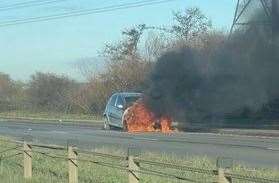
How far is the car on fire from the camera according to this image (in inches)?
1192

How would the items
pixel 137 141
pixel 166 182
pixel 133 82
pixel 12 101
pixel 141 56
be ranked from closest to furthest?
pixel 166 182, pixel 137 141, pixel 133 82, pixel 141 56, pixel 12 101

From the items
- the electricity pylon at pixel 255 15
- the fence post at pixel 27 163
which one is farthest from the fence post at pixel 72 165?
the electricity pylon at pixel 255 15

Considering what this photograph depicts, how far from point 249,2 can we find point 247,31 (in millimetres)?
2179

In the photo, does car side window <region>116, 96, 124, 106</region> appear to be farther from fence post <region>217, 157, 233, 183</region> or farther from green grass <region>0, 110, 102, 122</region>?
fence post <region>217, 157, 233, 183</region>

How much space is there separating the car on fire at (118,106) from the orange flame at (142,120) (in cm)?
37

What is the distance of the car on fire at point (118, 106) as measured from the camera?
3027 cm

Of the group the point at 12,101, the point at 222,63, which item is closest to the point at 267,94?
the point at 222,63

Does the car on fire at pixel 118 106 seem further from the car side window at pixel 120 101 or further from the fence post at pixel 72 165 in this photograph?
the fence post at pixel 72 165

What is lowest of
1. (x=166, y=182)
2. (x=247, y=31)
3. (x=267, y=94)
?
(x=166, y=182)

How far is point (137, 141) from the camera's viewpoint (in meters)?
24.1

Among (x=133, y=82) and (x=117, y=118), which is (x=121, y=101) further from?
(x=133, y=82)

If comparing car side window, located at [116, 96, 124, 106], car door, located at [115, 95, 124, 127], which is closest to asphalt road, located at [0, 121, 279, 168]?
car door, located at [115, 95, 124, 127]

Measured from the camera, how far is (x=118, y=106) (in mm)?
30312

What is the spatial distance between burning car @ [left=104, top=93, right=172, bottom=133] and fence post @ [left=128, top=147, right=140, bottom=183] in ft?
63.7
